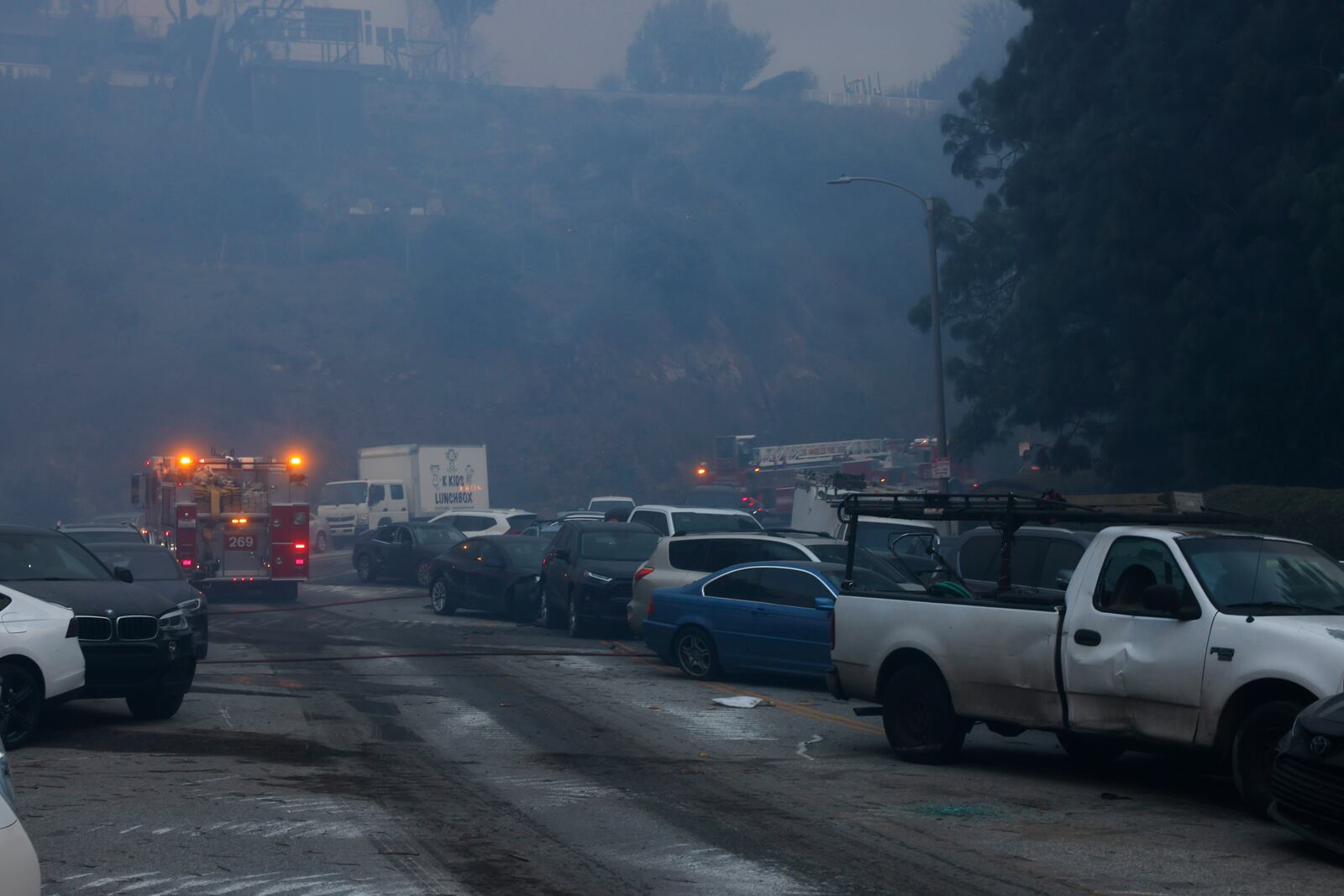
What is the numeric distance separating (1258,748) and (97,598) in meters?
9.22

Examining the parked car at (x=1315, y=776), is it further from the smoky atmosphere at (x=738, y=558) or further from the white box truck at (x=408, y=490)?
the white box truck at (x=408, y=490)

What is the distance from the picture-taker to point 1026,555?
1551 centimetres

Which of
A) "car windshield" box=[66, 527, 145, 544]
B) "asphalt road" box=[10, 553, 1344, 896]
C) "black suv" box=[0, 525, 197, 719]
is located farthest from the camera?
"car windshield" box=[66, 527, 145, 544]

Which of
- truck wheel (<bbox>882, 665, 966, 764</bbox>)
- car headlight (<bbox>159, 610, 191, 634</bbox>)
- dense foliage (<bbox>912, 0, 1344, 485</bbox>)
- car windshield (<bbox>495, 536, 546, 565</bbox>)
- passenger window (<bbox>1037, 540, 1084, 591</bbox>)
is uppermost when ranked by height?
dense foliage (<bbox>912, 0, 1344, 485</bbox>)

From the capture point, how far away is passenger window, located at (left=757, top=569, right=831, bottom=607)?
1500 centimetres

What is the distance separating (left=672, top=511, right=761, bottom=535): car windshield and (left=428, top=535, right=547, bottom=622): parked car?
2.49 m

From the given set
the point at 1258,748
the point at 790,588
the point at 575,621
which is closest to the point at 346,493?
the point at 575,621

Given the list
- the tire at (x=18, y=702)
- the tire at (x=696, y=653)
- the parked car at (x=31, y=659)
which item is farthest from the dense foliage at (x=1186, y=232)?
the tire at (x=18, y=702)

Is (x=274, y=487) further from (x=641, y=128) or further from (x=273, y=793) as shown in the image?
(x=641, y=128)

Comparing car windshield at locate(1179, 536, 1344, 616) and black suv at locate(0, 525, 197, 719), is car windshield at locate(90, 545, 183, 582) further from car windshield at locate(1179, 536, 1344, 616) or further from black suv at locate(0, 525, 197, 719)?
car windshield at locate(1179, 536, 1344, 616)

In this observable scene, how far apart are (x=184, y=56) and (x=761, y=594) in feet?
414

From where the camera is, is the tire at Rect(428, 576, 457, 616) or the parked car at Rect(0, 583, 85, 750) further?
the tire at Rect(428, 576, 457, 616)

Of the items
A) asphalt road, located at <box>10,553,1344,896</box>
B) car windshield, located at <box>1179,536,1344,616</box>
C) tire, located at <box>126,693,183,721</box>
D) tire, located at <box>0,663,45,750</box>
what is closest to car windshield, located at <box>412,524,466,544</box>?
asphalt road, located at <box>10,553,1344,896</box>

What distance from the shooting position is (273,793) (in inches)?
361
